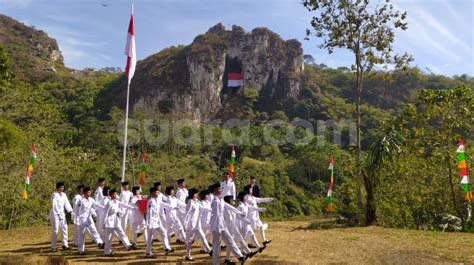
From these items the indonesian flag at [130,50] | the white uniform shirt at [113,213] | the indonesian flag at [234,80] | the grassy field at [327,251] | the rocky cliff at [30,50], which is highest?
the rocky cliff at [30,50]

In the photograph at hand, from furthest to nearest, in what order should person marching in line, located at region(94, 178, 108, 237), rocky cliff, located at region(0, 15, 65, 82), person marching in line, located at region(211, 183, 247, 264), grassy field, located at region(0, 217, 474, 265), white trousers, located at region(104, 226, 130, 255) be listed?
rocky cliff, located at region(0, 15, 65, 82)
person marching in line, located at region(94, 178, 108, 237)
white trousers, located at region(104, 226, 130, 255)
grassy field, located at region(0, 217, 474, 265)
person marching in line, located at region(211, 183, 247, 264)

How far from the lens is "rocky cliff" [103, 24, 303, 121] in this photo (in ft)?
273

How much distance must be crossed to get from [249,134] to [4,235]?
43929 millimetres

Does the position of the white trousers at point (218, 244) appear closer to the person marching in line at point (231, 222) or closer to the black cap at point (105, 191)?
the person marching in line at point (231, 222)

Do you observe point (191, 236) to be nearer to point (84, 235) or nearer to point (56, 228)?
point (84, 235)

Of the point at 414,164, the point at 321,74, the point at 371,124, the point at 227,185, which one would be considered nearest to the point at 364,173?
the point at 414,164

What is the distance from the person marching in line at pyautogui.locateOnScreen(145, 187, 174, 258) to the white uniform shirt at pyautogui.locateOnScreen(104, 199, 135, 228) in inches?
27.9

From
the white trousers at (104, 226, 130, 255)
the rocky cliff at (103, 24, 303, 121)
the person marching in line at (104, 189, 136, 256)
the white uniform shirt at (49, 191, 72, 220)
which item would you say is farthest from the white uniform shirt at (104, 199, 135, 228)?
the rocky cliff at (103, 24, 303, 121)

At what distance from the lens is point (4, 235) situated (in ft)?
51.9

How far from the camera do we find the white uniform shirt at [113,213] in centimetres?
1141

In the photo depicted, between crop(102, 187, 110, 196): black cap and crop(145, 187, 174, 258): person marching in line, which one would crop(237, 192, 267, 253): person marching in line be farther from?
crop(102, 187, 110, 196): black cap

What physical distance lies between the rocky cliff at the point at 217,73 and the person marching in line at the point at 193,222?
70.8m

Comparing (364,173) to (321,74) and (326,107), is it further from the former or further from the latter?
(321,74)

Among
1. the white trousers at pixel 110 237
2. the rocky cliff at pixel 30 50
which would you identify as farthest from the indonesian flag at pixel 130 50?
the rocky cliff at pixel 30 50
